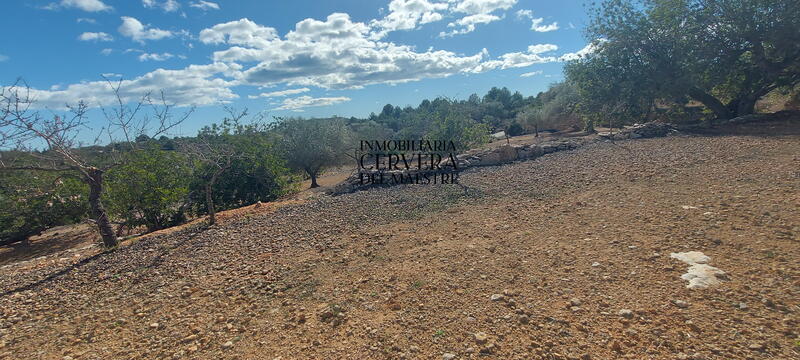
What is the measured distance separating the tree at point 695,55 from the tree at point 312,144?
12674 millimetres

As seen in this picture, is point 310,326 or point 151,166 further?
point 151,166

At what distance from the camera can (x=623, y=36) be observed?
12742mm

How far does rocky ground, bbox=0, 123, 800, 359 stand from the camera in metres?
2.57

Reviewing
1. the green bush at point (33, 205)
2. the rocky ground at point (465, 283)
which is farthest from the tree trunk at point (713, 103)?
the green bush at point (33, 205)

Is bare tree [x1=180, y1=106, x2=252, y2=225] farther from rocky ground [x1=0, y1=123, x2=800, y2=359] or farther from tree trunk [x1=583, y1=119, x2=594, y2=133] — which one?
tree trunk [x1=583, y1=119, x2=594, y2=133]

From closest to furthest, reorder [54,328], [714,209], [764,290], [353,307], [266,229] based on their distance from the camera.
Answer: [764,290] < [353,307] < [54,328] < [714,209] < [266,229]

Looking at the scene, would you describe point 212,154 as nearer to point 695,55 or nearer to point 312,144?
point 312,144

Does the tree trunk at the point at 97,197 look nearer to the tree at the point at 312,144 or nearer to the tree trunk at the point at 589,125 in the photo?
the tree at the point at 312,144

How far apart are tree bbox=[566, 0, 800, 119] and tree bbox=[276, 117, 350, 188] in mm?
12674

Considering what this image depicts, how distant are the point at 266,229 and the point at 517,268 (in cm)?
462

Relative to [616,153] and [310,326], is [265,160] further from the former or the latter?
[616,153]

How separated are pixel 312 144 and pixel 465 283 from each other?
16.4 meters

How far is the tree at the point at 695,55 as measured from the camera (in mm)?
10453

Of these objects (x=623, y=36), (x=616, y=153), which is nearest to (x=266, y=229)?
(x=616, y=153)
